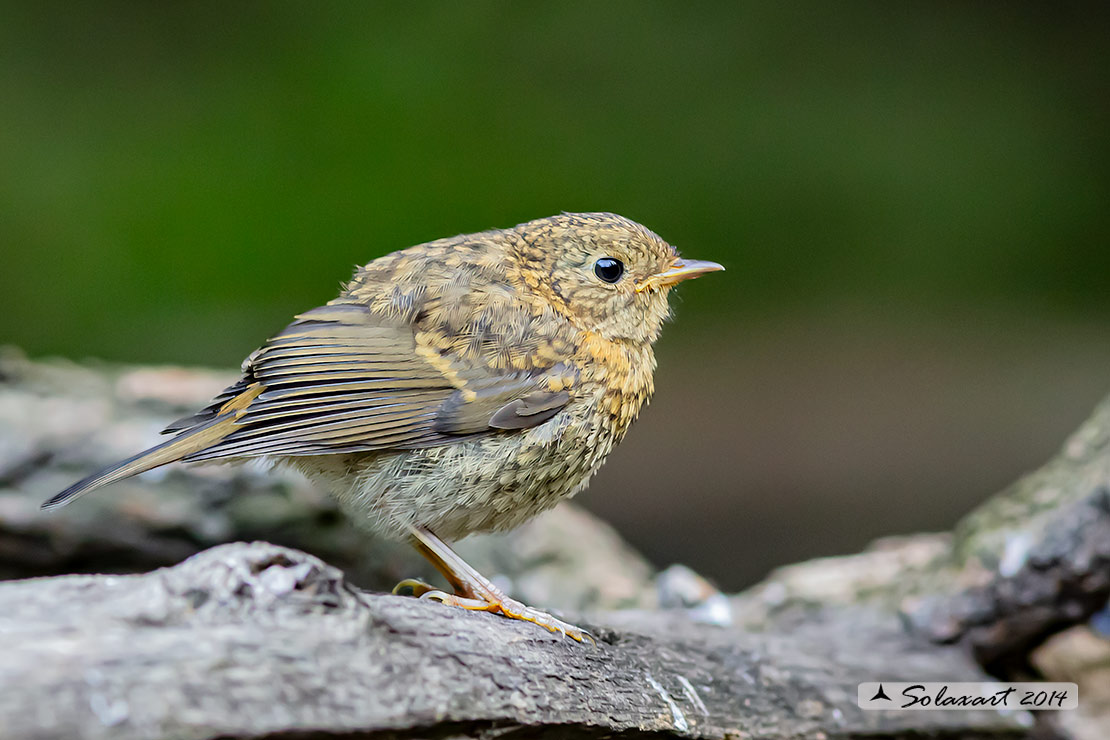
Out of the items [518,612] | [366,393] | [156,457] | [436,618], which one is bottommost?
[436,618]

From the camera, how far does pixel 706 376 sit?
6555 millimetres

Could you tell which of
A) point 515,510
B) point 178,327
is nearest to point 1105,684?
point 515,510

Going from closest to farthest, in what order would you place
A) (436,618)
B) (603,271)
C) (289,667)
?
(289,667) < (436,618) < (603,271)

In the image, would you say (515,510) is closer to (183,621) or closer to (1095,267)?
(183,621)

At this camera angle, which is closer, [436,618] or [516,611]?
[436,618]

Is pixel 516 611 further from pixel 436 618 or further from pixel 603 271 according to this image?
pixel 603 271

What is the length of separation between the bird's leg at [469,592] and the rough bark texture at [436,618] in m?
0.10

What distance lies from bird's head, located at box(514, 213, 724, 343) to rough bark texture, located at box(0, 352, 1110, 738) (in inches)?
32.0

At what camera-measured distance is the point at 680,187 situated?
5531mm

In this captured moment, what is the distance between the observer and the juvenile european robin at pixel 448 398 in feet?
8.16

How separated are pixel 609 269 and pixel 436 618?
1.14 metres

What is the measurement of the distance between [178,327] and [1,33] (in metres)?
1.60

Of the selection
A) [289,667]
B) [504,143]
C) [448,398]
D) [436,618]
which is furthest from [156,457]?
[504,143]

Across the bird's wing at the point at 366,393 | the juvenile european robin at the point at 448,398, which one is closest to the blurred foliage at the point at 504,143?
the juvenile european robin at the point at 448,398
